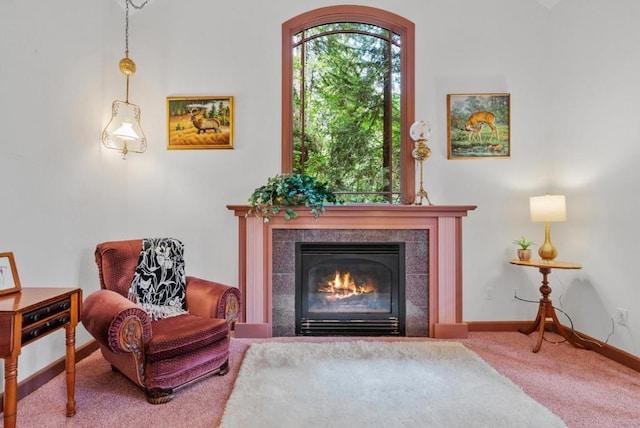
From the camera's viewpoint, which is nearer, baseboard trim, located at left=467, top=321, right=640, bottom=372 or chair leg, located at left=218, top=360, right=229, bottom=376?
chair leg, located at left=218, top=360, right=229, bottom=376

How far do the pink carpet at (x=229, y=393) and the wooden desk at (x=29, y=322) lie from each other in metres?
0.19

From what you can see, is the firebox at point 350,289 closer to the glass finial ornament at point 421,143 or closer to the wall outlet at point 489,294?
the glass finial ornament at point 421,143

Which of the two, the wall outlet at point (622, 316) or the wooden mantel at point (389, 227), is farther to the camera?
the wooden mantel at point (389, 227)

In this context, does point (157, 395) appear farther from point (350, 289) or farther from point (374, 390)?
point (350, 289)

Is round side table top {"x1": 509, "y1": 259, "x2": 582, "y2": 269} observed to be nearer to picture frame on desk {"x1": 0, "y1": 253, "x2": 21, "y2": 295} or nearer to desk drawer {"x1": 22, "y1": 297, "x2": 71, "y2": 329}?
desk drawer {"x1": 22, "y1": 297, "x2": 71, "y2": 329}

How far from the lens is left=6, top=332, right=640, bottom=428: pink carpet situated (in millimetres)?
1692

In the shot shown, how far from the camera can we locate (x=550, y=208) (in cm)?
260

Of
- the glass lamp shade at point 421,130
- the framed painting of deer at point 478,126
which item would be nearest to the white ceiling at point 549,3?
the framed painting of deer at point 478,126

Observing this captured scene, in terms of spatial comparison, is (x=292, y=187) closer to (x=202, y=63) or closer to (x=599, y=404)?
(x=202, y=63)

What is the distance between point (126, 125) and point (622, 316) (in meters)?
4.31

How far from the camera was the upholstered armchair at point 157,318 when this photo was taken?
1751 millimetres

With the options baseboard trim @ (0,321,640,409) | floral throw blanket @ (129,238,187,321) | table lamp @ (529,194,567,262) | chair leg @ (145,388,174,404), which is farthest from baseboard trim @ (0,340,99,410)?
table lamp @ (529,194,567,262)

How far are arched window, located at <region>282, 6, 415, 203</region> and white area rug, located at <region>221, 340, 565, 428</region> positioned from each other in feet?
4.87

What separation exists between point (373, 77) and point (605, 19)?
1.91m
